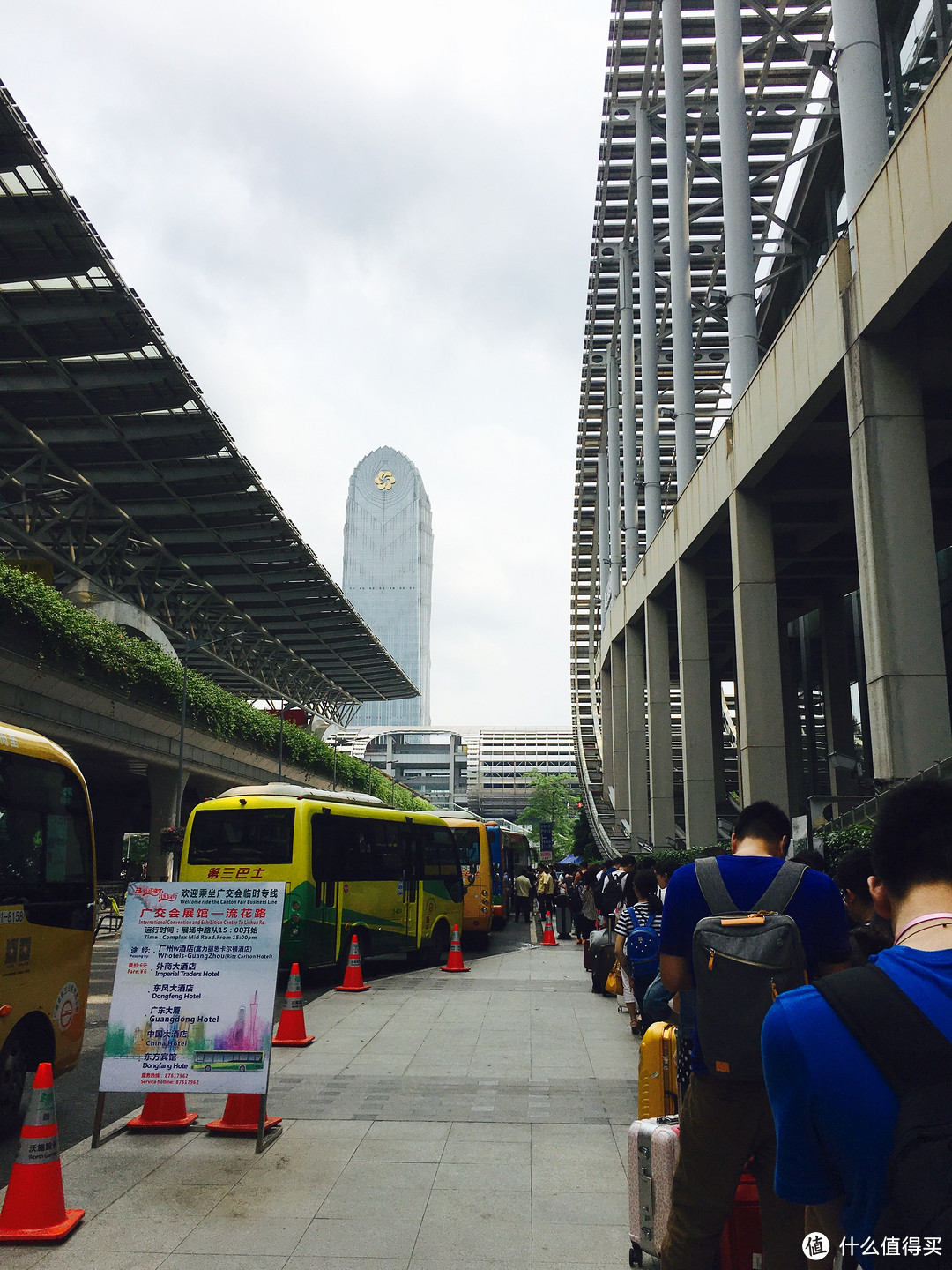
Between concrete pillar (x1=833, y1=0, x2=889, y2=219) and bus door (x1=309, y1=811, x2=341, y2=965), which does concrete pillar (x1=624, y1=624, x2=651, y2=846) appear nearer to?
bus door (x1=309, y1=811, x2=341, y2=965)

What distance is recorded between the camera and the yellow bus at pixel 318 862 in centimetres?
1484

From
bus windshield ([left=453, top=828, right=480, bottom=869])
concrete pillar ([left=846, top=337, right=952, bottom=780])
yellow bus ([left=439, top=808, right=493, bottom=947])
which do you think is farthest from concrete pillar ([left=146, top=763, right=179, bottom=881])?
concrete pillar ([left=846, top=337, right=952, bottom=780])

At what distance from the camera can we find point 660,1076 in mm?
4914

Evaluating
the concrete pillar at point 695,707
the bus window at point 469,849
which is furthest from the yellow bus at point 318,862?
the concrete pillar at point 695,707

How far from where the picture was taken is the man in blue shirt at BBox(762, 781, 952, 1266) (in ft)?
5.77

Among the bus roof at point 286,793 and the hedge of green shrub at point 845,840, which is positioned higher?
the bus roof at point 286,793

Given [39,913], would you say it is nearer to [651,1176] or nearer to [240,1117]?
[240,1117]

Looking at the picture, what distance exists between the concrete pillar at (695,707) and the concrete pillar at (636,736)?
8.90m

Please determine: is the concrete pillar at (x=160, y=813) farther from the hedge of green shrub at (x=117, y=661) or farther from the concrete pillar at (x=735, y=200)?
the concrete pillar at (x=735, y=200)

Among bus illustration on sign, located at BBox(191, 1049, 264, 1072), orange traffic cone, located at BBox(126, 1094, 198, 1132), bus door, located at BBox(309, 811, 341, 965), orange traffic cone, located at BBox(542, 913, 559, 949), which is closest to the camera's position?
bus illustration on sign, located at BBox(191, 1049, 264, 1072)

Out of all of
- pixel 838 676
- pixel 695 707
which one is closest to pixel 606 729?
pixel 838 676

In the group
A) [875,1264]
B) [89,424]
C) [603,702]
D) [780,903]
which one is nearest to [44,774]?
[780,903]

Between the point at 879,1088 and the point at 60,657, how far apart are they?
2219cm

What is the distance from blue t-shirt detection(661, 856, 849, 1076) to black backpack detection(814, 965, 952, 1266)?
2029mm
